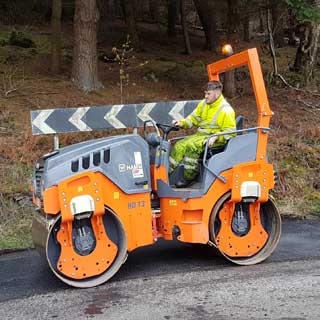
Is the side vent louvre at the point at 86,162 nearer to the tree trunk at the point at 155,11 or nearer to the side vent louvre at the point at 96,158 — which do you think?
the side vent louvre at the point at 96,158

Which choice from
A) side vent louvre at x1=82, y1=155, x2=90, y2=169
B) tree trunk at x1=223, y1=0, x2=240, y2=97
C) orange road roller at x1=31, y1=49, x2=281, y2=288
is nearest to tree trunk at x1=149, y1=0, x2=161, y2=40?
tree trunk at x1=223, y1=0, x2=240, y2=97

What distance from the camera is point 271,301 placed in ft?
16.5

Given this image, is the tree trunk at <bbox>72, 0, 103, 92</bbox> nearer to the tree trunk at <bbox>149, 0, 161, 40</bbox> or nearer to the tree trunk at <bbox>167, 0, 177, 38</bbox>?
the tree trunk at <bbox>167, 0, 177, 38</bbox>

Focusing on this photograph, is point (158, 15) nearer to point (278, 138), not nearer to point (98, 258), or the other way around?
point (278, 138)

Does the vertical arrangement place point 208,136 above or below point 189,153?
above

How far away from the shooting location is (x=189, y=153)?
6129 mm

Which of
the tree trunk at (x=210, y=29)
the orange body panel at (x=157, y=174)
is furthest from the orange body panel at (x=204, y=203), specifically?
the tree trunk at (x=210, y=29)

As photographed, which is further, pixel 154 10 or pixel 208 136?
pixel 154 10

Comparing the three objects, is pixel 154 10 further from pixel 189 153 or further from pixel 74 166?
pixel 74 166

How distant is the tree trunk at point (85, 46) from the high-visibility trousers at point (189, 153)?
614 cm

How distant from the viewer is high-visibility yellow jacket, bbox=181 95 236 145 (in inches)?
242

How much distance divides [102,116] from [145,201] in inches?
81.7

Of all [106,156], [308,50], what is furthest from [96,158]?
[308,50]

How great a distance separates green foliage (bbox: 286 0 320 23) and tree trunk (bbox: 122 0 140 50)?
6.82 meters
